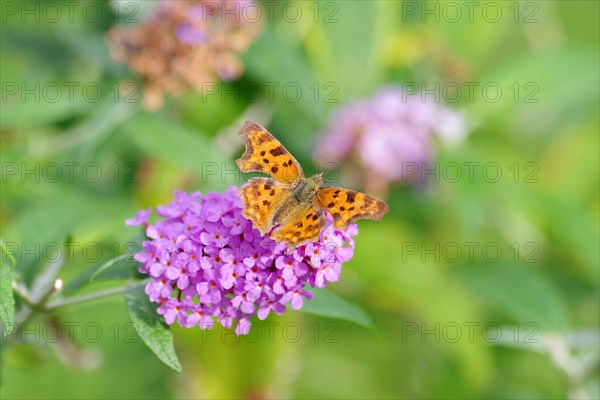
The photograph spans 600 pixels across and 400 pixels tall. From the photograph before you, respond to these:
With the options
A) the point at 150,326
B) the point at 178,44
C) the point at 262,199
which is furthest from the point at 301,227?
the point at 178,44

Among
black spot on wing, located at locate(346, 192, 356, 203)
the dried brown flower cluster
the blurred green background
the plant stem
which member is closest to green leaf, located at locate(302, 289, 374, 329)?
black spot on wing, located at locate(346, 192, 356, 203)

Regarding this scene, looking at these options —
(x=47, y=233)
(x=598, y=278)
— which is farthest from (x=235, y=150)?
(x=598, y=278)

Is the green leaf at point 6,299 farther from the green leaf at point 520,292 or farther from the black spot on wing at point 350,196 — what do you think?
the green leaf at point 520,292

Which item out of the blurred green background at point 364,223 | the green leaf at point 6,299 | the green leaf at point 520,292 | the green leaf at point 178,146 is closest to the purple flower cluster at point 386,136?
the blurred green background at point 364,223

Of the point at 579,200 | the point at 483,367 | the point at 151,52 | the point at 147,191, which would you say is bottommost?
the point at 147,191

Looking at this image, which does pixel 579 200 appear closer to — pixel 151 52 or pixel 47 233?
pixel 151 52
